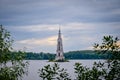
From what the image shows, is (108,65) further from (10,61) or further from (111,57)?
(10,61)

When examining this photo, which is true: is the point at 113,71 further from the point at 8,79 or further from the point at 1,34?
the point at 1,34

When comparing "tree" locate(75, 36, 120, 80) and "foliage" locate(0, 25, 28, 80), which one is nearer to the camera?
"tree" locate(75, 36, 120, 80)

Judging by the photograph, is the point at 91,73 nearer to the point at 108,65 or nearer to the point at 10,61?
the point at 108,65

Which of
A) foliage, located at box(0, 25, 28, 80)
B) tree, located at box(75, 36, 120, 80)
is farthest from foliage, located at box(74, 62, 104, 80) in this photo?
foliage, located at box(0, 25, 28, 80)

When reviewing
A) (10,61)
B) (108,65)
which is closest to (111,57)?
(108,65)

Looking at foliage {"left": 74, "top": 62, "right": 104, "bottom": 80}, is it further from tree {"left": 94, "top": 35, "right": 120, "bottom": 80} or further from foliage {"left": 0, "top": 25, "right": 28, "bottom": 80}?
foliage {"left": 0, "top": 25, "right": 28, "bottom": 80}

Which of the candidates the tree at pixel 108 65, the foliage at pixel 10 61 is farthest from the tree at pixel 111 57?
the foliage at pixel 10 61

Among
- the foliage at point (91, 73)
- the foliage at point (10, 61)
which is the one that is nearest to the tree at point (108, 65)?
the foliage at point (91, 73)

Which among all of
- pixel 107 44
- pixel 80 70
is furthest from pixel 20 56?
pixel 107 44

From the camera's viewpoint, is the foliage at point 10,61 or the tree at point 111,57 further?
the foliage at point 10,61

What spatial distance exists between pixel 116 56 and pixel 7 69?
12527mm

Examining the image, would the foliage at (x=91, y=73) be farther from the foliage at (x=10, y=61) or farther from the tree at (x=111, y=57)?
the foliage at (x=10, y=61)

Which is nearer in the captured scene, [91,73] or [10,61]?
[91,73]

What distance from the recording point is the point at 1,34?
2577cm
